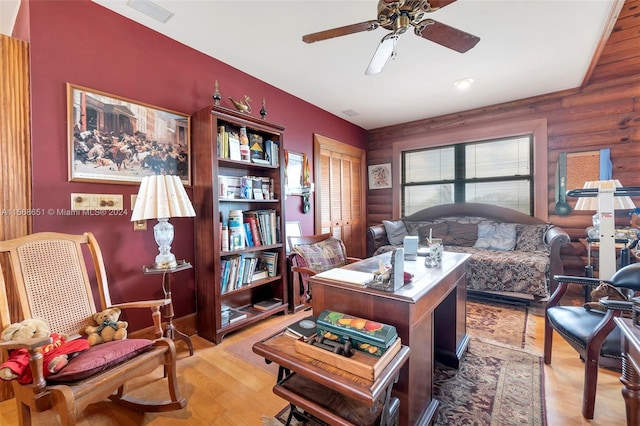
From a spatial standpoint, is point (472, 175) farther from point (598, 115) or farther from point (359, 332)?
point (359, 332)

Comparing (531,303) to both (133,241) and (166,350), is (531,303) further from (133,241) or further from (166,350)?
(133,241)

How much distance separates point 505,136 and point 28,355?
5294 mm

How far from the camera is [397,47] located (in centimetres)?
253

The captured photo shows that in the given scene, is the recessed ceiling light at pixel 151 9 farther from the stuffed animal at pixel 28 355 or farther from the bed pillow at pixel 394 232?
the bed pillow at pixel 394 232

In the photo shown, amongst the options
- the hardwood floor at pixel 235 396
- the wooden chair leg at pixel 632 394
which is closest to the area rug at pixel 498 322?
the hardwood floor at pixel 235 396

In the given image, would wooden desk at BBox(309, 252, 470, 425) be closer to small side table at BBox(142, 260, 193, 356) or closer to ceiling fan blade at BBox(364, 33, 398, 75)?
A: small side table at BBox(142, 260, 193, 356)

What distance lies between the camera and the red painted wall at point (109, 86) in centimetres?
175

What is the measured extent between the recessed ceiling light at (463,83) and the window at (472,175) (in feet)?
4.13

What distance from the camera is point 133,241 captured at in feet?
7.05

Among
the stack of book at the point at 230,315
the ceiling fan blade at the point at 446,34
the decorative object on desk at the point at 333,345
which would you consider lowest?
the stack of book at the point at 230,315

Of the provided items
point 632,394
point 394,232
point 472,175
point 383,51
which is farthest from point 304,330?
point 472,175

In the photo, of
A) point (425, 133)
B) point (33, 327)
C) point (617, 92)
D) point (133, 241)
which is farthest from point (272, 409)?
point (617, 92)

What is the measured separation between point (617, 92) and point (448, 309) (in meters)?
3.73

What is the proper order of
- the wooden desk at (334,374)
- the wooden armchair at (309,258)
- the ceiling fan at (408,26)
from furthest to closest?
the wooden armchair at (309,258), the ceiling fan at (408,26), the wooden desk at (334,374)
